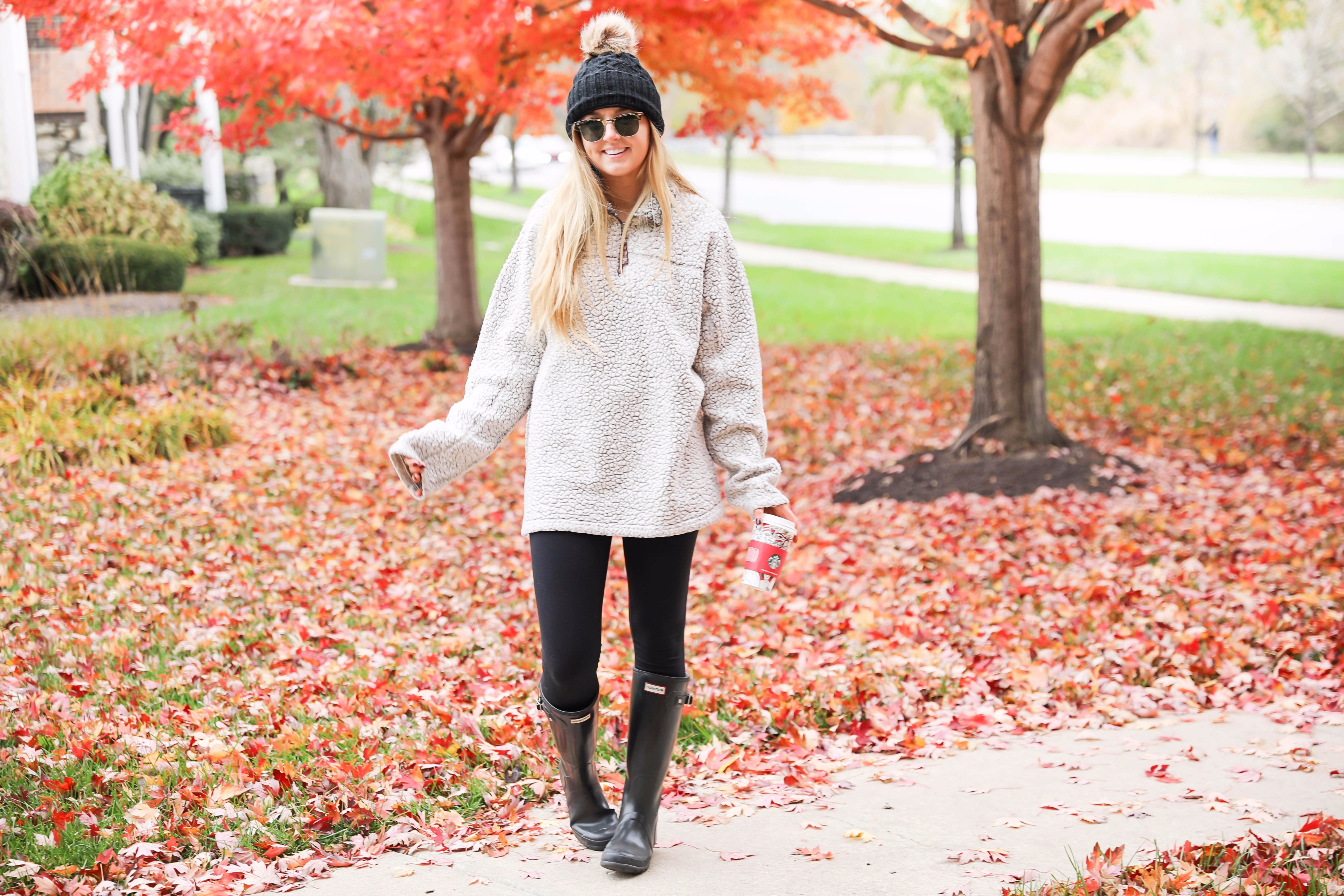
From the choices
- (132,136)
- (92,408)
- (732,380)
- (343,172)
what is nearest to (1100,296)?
(92,408)

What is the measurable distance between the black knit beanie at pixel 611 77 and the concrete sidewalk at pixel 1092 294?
27.2ft

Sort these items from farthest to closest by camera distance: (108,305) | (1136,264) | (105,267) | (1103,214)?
(1103,214), (1136,264), (105,267), (108,305)

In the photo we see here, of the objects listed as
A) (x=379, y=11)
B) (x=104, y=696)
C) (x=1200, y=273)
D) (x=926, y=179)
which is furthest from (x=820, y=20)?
(x=926, y=179)

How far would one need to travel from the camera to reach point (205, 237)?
1764 cm

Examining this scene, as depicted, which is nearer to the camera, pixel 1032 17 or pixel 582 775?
pixel 582 775

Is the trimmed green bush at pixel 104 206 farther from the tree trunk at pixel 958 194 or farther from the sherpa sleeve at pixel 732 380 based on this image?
the tree trunk at pixel 958 194

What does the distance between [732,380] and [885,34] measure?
4.91 metres

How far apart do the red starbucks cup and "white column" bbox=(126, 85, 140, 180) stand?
662 inches

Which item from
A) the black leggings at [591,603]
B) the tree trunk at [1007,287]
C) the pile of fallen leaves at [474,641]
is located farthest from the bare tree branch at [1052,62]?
the black leggings at [591,603]

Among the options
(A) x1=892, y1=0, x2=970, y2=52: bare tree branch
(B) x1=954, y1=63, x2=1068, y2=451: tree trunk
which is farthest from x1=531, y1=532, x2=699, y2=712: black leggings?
(A) x1=892, y1=0, x2=970, y2=52: bare tree branch

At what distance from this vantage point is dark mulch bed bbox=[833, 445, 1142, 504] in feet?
22.8

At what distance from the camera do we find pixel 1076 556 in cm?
A: 593

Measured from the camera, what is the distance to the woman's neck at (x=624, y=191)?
9.59ft

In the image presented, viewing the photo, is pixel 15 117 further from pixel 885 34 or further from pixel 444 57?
pixel 885 34
